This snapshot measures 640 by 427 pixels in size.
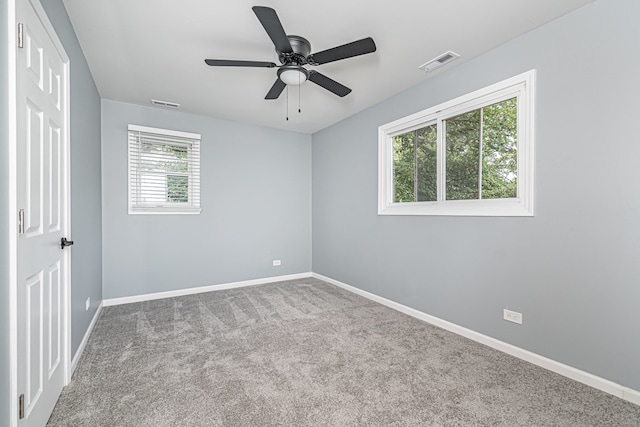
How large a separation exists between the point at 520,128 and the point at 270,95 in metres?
2.22

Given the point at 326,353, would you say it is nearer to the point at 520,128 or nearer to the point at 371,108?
A: the point at 520,128

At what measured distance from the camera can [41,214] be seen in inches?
63.1

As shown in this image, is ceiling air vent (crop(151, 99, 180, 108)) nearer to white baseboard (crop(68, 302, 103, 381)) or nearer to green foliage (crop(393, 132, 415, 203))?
white baseboard (crop(68, 302, 103, 381))

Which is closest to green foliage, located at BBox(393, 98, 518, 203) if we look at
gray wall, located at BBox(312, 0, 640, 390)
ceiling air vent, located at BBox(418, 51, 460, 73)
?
gray wall, located at BBox(312, 0, 640, 390)

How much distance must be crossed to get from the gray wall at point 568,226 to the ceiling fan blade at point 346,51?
136 centimetres

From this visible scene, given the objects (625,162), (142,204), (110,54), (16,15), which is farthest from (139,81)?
(625,162)

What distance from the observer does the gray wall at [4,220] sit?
1.18m

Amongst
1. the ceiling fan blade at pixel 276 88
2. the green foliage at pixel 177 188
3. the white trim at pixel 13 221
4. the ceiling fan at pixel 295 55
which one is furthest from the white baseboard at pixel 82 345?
the ceiling fan blade at pixel 276 88

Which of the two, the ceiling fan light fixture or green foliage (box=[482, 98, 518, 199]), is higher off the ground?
the ceiling fan light fixture

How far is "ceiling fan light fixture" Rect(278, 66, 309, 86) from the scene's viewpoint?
7.42ft

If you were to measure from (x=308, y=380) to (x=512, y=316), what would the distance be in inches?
69.3

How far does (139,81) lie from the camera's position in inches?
128

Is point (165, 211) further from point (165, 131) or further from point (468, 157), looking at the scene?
point (468, 157)

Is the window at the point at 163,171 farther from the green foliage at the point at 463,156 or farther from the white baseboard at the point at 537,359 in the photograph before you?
the green foliage at the point at 463,156
